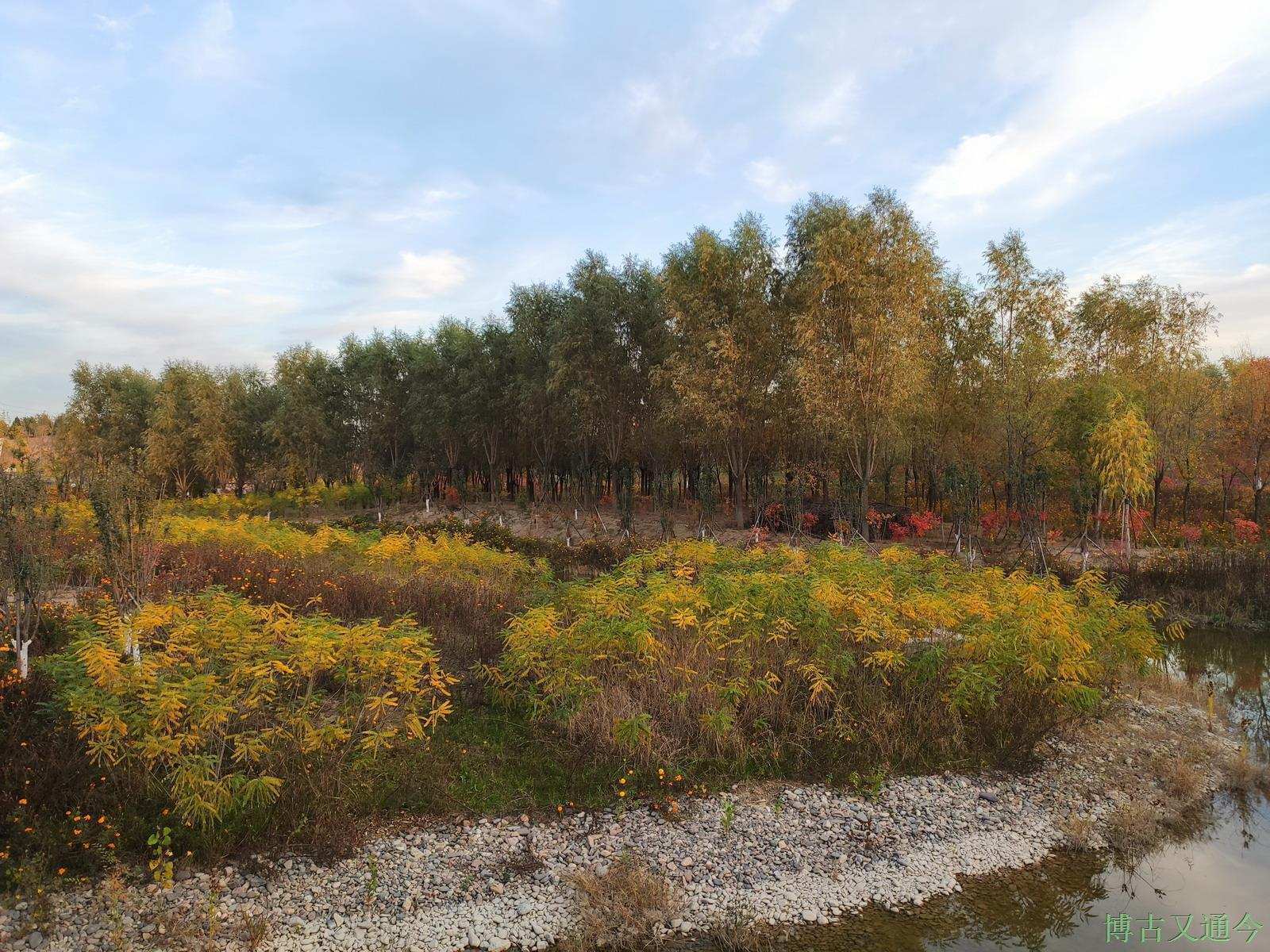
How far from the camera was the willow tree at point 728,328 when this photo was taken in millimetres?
19906

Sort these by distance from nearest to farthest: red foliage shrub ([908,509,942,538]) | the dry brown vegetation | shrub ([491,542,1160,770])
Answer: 1. the dry brown vegetation
2. shrub ([491,542,1160,770])
3. red foliage shrub ([908,509,942,538])

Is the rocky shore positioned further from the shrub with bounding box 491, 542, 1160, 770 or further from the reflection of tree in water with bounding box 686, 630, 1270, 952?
the shrub with bounding box 491, 542, 1160, 770

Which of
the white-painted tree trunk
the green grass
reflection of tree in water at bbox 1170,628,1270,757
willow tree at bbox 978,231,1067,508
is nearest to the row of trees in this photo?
willow tree at bbox 978,231,1067,508

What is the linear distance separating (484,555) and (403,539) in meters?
1.44

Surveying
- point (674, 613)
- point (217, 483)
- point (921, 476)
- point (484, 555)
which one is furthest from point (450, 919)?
point (217, 483)

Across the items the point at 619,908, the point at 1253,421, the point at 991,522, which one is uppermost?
the point at 1253,421

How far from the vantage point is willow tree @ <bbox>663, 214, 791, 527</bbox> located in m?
19.9

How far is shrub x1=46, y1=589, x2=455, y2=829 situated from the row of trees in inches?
359

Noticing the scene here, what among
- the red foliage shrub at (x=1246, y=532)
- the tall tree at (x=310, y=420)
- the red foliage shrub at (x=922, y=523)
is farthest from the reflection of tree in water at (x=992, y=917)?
the tall tree at (x=310, y=420)

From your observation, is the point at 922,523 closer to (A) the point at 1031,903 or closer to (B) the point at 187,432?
(A) the point at 1031,903

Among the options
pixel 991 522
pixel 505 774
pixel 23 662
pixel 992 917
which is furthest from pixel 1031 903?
pixel 991 522

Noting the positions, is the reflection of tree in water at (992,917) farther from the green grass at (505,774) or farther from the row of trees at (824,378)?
the row of trees at (824,378)

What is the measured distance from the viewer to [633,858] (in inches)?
190

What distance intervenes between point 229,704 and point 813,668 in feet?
14.6
